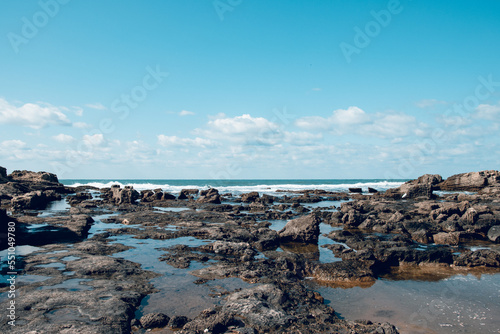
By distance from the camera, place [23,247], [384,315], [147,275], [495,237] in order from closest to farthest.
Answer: [384,315]
[147,275]
[23,247]
[495,237]

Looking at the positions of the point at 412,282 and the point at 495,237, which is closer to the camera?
the point at 412,282

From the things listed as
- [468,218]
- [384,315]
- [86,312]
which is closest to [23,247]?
[86,312]

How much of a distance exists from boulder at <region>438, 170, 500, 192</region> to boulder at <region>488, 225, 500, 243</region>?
4627 centimetres

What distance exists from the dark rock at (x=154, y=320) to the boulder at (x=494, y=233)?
19.3 m

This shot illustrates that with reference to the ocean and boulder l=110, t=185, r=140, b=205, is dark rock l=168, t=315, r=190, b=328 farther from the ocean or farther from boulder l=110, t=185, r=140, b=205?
the ocean

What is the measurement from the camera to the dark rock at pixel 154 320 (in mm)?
6852

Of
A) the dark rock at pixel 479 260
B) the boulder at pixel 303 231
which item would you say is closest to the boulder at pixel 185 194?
the boulder at pixel 303 231

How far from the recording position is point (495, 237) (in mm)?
16969

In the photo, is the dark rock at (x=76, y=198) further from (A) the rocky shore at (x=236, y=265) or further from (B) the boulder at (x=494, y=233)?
(B) the boulder at (x=494, y=233)

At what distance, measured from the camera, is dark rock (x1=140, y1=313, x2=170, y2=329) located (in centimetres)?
685

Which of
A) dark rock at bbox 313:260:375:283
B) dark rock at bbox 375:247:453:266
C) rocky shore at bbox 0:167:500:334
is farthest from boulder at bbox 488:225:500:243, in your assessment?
dark rock at bbox 313:260:375:283

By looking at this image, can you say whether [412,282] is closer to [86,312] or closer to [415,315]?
Result: [415,315]

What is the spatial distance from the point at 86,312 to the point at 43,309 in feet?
3.61

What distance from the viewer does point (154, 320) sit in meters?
6.92
